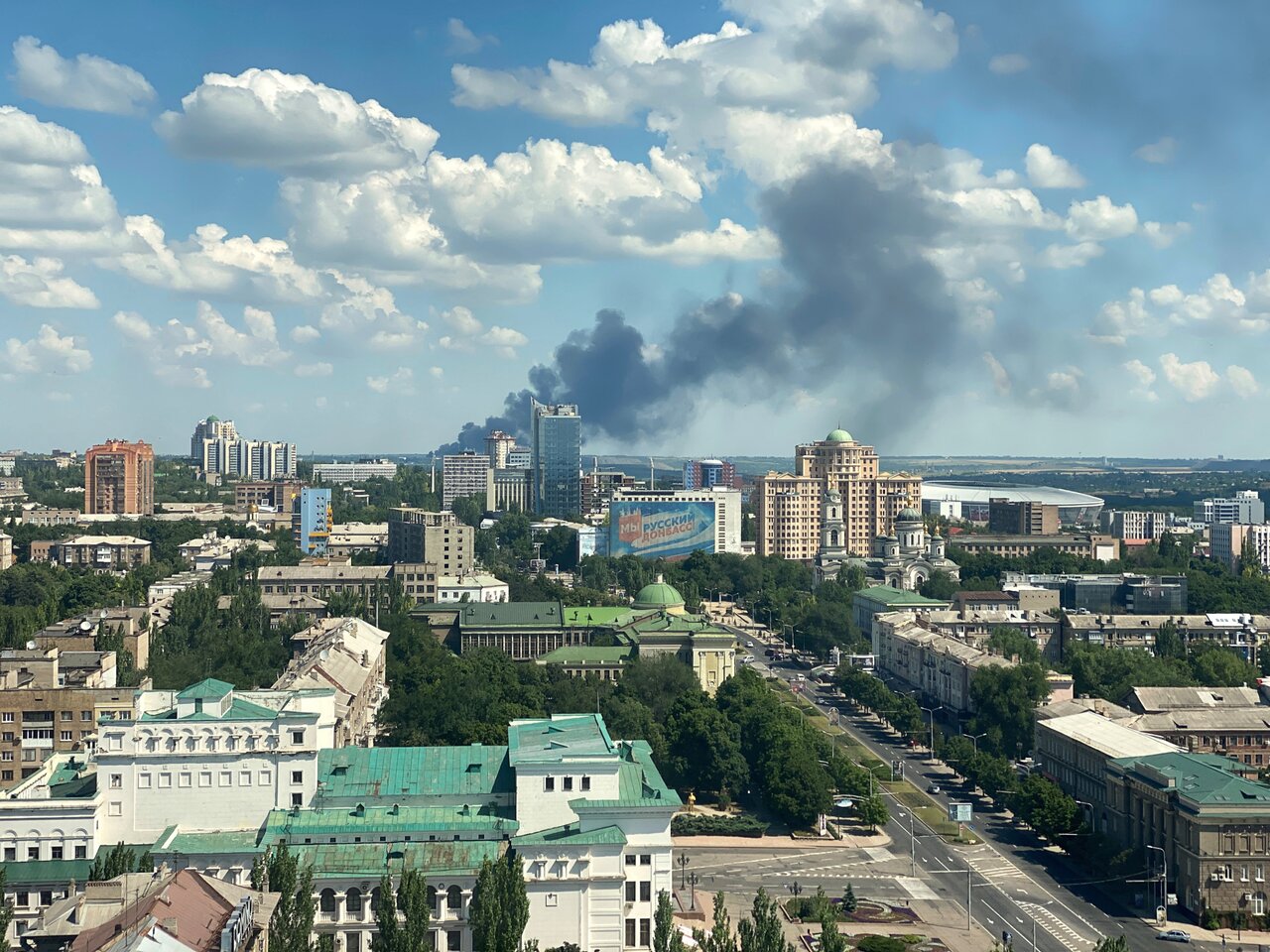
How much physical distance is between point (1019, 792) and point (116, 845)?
113 feet

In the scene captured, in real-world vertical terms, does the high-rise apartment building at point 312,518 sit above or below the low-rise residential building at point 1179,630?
above

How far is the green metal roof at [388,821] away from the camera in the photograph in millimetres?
47562

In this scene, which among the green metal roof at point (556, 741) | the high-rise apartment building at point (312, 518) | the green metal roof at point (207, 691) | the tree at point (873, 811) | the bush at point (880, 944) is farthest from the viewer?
the high-rise apartment building at point (312, 518)

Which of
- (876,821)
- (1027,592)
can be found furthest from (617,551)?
(876,821)

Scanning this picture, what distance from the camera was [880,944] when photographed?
48.5 m

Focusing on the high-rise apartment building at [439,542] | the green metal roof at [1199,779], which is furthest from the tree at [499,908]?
the high-rise apartment building at [439,542]

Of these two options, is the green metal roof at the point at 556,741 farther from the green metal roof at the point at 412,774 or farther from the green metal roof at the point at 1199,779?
the green metal roof at the point at 1199,779

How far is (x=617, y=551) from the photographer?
171 m

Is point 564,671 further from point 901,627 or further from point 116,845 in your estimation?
point 116,845

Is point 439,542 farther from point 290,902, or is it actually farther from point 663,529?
point 290,902

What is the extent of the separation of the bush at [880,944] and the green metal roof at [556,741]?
970 centimetres

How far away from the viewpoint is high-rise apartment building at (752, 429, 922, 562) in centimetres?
17100

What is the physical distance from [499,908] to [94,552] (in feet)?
395

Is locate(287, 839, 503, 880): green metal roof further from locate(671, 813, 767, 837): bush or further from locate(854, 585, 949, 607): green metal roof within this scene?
locate(854, 585, 949, 607): green metal roof
